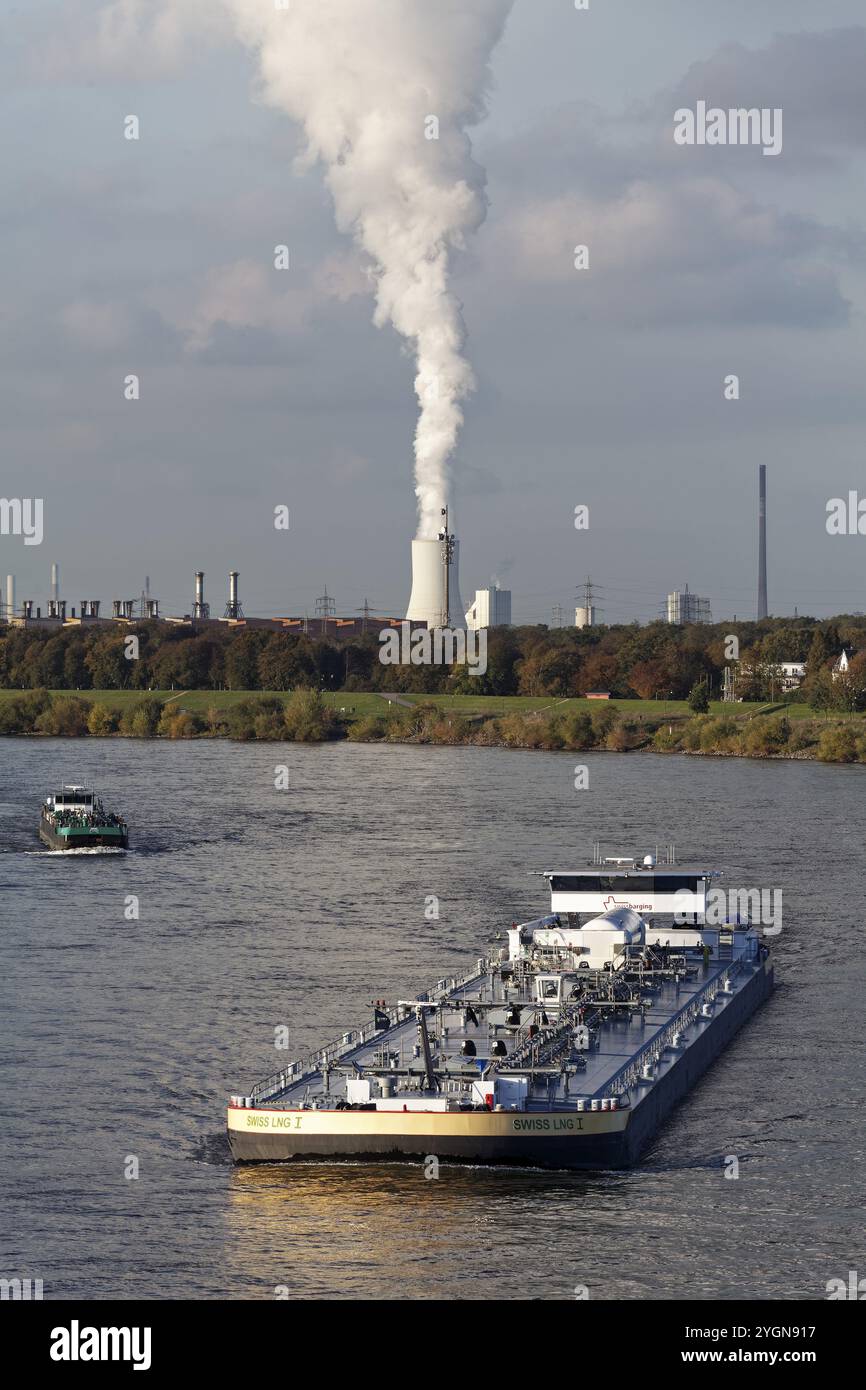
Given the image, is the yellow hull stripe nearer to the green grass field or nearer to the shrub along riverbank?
the shrub along riverbank

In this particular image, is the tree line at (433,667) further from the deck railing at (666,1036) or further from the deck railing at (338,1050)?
the deck railing at (338,1050)

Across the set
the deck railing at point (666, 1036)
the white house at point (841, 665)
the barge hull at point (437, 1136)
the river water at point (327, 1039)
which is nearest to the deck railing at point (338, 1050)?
the barge hull at point (437, 1136)

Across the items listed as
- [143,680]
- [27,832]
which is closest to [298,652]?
[143,680]

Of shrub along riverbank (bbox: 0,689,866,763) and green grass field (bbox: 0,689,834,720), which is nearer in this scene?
shrub along riverbank (bbox: 0,689,866,763)

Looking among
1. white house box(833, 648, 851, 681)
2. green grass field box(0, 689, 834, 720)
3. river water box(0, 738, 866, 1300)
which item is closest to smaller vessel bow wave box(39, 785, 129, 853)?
river water box(0, 738, 866, 1300)

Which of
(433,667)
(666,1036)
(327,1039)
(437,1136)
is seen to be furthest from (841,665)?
(437,1136)

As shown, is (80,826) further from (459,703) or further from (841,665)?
(841,665)
